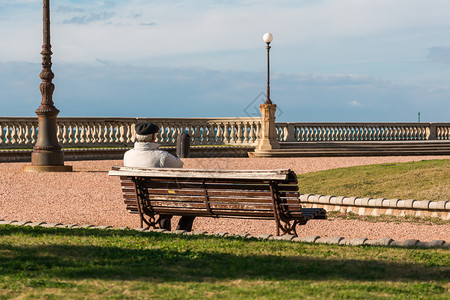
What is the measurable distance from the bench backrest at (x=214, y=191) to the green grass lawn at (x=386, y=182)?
16.4 ft

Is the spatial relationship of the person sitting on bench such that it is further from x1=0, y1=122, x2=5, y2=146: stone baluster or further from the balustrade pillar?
the balustrade pillar

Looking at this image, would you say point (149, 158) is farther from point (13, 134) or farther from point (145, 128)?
point (13, 134)

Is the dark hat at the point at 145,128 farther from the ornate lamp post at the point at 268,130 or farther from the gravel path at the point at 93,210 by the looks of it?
the ornate lamp post at the point at 268,130

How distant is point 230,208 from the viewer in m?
8.33

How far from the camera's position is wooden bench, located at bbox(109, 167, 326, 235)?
26.1 ft

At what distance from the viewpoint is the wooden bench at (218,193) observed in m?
7.97

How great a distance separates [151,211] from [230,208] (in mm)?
1159

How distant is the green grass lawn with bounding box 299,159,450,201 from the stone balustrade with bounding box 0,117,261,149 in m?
12.9

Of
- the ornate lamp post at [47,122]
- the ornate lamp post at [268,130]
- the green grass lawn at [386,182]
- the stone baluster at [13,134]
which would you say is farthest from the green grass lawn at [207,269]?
the ornate lamp post at [268,130]

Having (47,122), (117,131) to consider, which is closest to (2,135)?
(117,131)

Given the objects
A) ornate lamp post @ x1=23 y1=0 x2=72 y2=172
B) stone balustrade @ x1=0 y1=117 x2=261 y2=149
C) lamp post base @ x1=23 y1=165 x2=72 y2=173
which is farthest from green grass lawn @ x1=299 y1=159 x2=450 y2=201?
stone balustrade @ x1=0 y1=117 x2=261 y2=149

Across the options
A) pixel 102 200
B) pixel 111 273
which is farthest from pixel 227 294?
pixel 102 200

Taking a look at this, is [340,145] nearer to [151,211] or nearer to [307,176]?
[307,176]

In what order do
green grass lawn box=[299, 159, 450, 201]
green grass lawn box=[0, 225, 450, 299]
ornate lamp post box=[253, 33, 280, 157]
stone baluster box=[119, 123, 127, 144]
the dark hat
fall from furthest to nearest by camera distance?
ornate lamp post box=[253, 33, 280, 157], stone baluster box=[119, 123, 127, 144], green grass lawn box=[299, 159, 450, 201], the dark hat, green grass lawn box=[0, 225, 450, 299]
